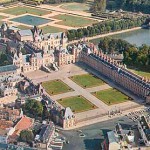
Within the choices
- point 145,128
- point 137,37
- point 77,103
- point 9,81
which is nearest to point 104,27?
point 137,37

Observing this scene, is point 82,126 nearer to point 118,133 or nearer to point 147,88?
point 118,133

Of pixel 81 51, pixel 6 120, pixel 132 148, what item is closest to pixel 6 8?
pixel 81 51

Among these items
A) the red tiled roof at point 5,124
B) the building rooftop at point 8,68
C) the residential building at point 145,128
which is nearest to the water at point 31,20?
the building rooftop at point 8,68

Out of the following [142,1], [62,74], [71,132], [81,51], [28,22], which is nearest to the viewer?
[71,132]

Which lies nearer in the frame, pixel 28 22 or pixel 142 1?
pixel 28 22

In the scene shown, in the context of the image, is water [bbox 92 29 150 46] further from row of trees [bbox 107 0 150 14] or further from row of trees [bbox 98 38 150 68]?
row of trees [bbox 107 0 150 14]

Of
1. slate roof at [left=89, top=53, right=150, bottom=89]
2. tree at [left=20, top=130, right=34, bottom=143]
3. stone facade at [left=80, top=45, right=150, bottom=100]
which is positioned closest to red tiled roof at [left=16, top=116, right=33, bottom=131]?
tree at [left=20, top=130, right=34, bottom=143]

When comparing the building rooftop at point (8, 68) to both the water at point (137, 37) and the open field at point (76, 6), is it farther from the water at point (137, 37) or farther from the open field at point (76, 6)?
the open field at point (76, 6)
